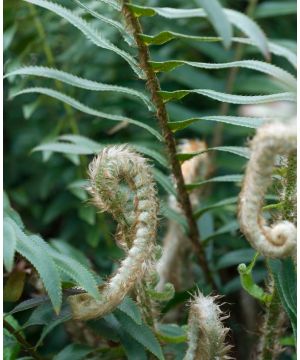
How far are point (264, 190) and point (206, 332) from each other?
0.52ft

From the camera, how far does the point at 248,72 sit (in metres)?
1.60

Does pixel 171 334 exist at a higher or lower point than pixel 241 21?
lower

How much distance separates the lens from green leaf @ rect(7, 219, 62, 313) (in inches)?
25.2

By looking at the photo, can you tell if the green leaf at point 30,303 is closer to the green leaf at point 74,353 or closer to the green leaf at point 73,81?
the green leaf at point 74,353

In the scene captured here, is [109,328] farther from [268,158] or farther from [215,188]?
[215,188]

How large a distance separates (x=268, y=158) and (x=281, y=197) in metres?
0.13

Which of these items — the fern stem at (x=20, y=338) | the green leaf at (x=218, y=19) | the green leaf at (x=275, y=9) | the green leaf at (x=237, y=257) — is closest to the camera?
the green leaf at (x=218, y=19)

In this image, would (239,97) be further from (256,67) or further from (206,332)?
(206,332)

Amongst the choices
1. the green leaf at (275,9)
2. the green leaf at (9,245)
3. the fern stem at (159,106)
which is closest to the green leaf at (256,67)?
the fern stem at (159,106)

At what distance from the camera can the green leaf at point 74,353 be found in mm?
767

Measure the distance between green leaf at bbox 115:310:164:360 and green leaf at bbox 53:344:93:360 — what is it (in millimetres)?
72

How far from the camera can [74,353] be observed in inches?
30.5

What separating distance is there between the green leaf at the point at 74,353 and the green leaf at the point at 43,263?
0.15 meters

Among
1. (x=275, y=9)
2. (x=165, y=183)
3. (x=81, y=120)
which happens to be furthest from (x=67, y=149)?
(x=275, y=9)
